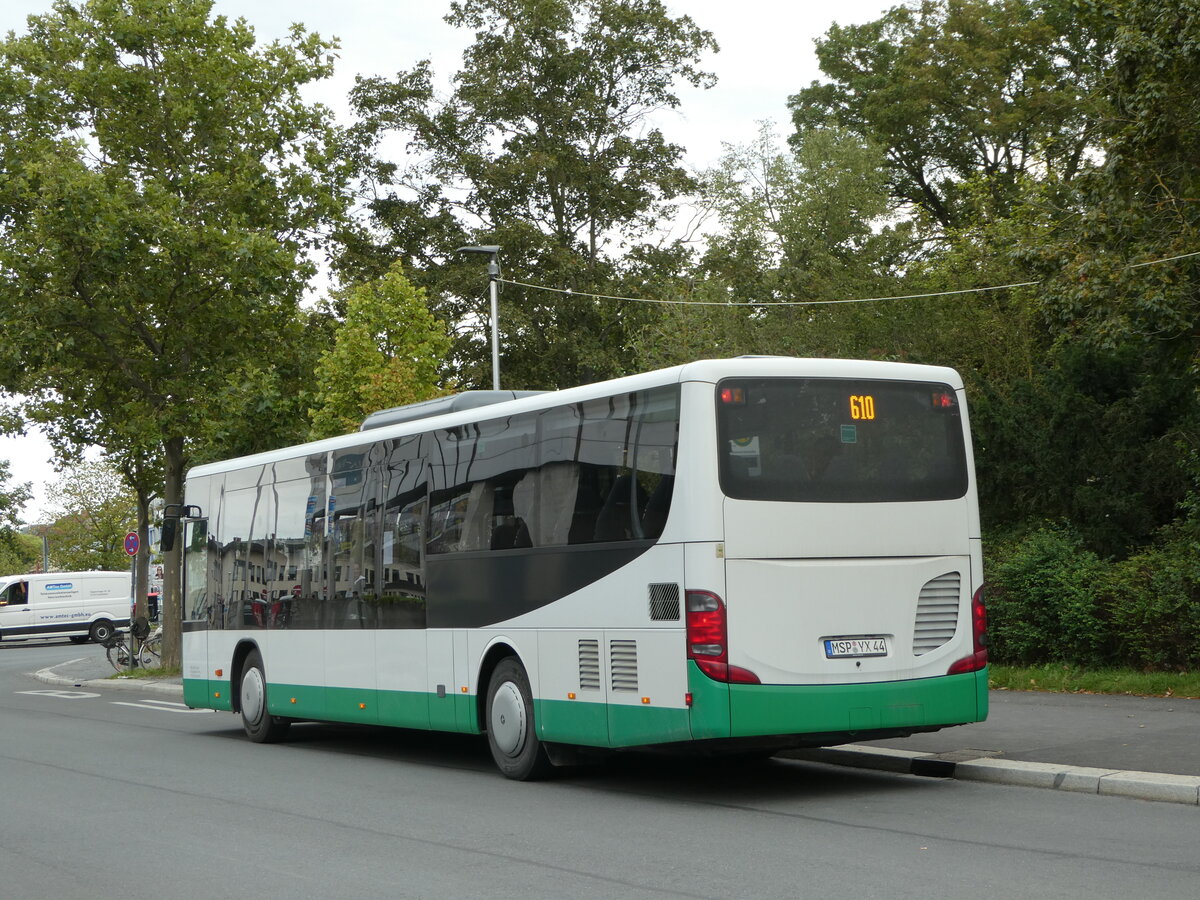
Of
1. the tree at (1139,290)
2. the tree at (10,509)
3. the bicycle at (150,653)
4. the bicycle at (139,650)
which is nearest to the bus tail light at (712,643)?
the tree at (1139,290)

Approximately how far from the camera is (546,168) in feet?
152

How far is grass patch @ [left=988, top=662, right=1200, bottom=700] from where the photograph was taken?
15.5 m

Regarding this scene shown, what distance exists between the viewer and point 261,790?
12180 mm

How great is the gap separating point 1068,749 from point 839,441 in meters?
3.33

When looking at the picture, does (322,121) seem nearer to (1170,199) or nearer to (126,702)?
(126,702)

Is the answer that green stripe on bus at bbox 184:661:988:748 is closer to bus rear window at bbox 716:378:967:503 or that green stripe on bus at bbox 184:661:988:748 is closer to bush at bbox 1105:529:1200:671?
bus rear window at bbox 716:378:967:503

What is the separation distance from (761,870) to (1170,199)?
13.4 metres

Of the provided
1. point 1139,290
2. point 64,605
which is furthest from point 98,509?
point 1139,290

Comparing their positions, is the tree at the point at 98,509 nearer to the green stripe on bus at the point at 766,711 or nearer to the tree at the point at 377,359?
the tree at the point at 377,359

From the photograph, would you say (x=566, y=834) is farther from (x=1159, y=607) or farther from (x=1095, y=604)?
(x=1095, y=604)

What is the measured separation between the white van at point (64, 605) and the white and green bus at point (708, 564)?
138ft

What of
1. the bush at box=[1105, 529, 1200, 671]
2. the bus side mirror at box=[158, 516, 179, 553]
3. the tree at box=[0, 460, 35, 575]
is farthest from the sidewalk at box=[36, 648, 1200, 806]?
the tree at box=[0, 460, 35, 575]

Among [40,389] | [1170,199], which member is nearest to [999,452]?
[1170,199]

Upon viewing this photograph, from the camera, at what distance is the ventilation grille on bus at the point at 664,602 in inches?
411
